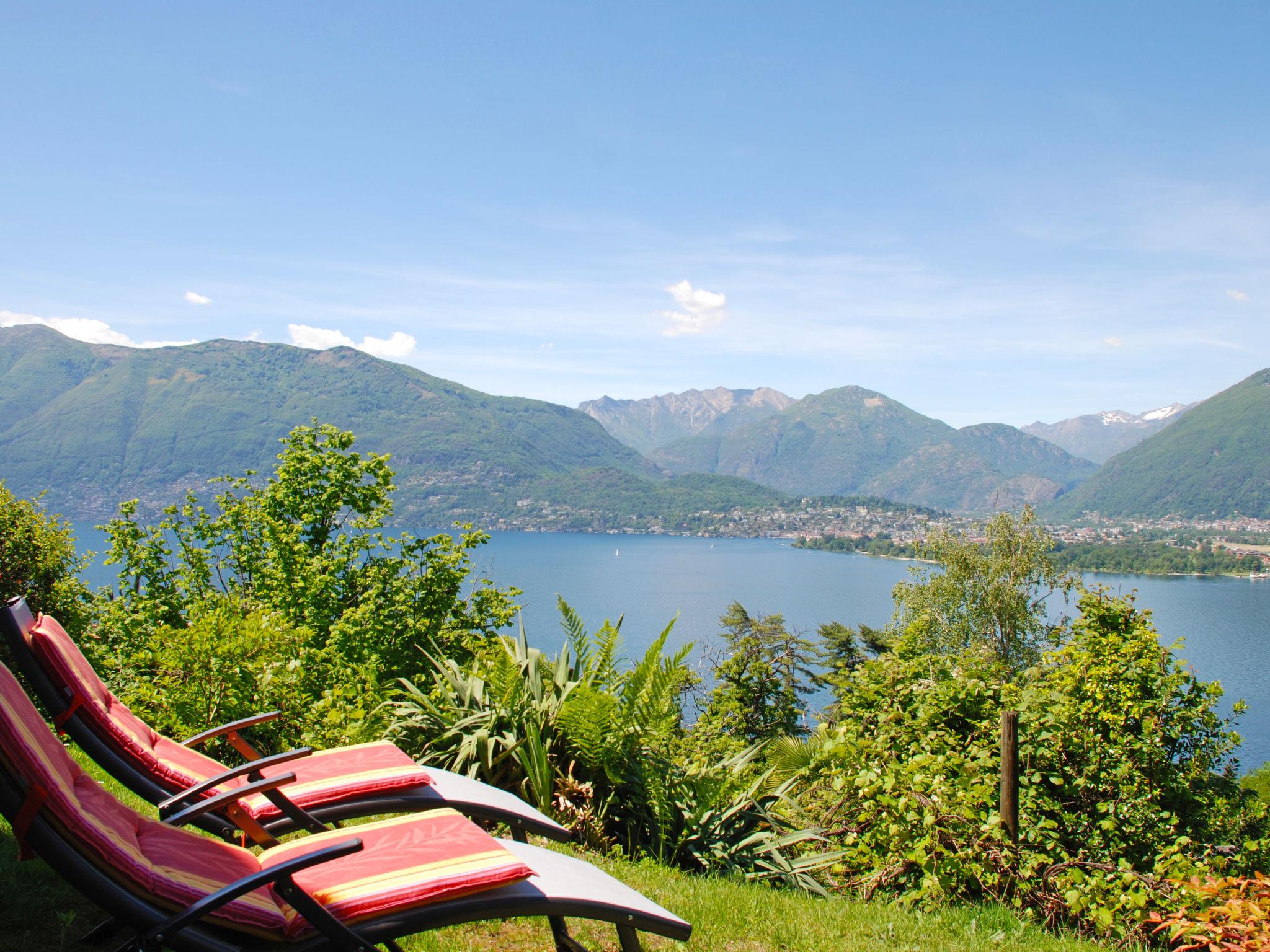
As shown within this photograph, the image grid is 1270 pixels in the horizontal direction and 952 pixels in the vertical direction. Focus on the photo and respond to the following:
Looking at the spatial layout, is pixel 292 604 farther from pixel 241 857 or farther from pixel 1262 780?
pixel 1262 780

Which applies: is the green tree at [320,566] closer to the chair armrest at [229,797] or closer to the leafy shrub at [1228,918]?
the chair armrest at [229,797]

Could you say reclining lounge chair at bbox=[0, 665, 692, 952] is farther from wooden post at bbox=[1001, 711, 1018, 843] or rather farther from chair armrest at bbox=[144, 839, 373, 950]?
wooden post at bbox=[1001, 711, 1018, 843]

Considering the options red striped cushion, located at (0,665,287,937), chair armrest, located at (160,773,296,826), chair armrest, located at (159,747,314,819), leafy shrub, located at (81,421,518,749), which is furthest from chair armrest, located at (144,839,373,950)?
leafy shrub, located at (81,421,518,749)

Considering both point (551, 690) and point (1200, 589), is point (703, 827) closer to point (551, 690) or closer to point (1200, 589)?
point (551, 690)

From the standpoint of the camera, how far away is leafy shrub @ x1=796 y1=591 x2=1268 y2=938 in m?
4.07

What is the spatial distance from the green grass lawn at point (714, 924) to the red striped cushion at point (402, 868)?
1.96 ft

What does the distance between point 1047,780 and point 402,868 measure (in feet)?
13.5

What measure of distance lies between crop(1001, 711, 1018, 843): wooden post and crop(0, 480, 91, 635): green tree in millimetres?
10574

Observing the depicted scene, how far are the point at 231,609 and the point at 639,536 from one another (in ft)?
589

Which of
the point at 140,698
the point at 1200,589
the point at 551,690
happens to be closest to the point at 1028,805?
the point at 551,690

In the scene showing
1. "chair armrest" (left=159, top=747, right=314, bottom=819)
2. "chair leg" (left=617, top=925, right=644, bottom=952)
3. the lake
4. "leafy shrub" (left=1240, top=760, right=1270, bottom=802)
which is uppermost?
"chair armrest" (left=159, top=747, right=314, bottom=819)

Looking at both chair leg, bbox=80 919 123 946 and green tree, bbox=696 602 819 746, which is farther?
green tree, bbox=696 602 819 746

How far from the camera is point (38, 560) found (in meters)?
10.6

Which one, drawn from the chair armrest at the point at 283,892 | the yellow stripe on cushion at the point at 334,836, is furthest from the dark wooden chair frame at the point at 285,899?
the yellow stripe on cushion at the point at 334,836
